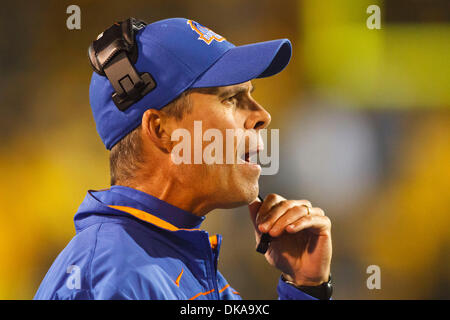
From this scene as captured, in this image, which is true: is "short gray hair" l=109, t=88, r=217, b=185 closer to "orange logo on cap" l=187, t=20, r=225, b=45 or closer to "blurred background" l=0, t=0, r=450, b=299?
"orange logo on cap" l=187, t=20, r=225, b=45

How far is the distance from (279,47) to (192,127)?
262mm

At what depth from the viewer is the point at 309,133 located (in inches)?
111

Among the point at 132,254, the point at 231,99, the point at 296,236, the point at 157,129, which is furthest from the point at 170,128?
the point at 296,236

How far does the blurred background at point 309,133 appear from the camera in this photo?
99.3 inches

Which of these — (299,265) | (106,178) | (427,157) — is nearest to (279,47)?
(299,265)

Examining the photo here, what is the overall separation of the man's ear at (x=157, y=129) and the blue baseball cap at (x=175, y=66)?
2 centimetres

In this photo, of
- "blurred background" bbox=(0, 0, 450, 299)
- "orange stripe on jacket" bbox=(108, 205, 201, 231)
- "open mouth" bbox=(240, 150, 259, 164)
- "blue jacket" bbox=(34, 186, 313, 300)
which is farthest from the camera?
"blurred background" bbox=(0, 0, 450, 299)

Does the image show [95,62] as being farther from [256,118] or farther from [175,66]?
[256,118]

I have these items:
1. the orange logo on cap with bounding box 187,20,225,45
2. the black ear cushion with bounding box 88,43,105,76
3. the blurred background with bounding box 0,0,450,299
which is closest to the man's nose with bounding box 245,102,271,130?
the orange logo on cap with bounding box 187,20,225,45

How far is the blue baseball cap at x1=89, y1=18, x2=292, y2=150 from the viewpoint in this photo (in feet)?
3.26

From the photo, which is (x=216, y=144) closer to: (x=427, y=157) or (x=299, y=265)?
(x=299, y=265)

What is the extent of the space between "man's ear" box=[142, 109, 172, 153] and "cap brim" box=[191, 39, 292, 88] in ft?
0.31

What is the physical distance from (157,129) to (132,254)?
0.27 m
